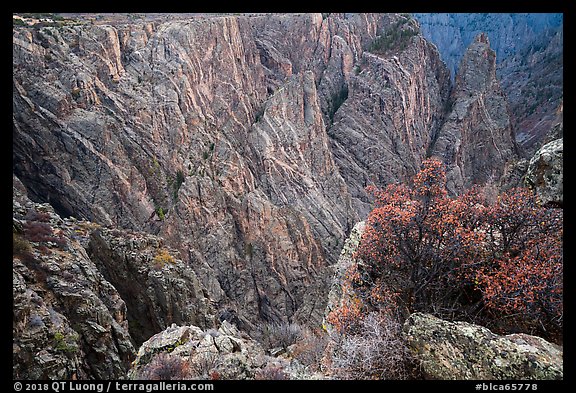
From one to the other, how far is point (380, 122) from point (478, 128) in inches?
858

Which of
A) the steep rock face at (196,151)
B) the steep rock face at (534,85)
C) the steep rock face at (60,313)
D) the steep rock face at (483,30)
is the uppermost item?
the steep rock face at (483,30)

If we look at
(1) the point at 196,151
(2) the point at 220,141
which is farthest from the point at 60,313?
(2) the point at 220,141

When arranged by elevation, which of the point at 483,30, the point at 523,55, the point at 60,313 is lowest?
the point at 60,313

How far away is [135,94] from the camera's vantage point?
45875 mm

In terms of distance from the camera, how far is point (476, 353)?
7082 millimetres

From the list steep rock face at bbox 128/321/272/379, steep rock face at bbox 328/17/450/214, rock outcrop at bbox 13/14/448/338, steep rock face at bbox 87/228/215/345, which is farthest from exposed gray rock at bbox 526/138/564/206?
steep rock face at bbox 328/17/450/214

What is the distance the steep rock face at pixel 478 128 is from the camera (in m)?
75.6

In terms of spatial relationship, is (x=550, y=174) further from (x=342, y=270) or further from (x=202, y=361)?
(x=202, y=361)

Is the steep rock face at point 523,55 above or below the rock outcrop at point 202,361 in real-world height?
above

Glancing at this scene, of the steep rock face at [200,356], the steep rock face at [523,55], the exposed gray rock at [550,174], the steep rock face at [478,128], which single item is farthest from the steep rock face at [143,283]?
the steep rock face at [523,55]

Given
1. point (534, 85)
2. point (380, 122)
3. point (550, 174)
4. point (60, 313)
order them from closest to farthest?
point (550, 174) < point (60, 313) < point (380, 122) < point (534, 85)

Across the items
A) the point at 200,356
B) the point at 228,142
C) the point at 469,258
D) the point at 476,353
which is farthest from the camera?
the point at 228,142

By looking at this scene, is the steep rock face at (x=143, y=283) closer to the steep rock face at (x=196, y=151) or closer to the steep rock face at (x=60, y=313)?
the steep rock face at (x=60, y=313)

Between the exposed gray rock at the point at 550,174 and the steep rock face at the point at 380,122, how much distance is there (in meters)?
61.9
